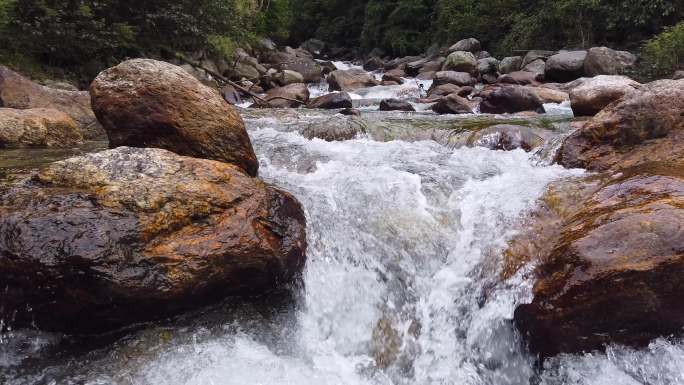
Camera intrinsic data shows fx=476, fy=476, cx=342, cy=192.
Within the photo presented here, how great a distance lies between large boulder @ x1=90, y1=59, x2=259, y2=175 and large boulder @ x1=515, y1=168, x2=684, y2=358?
306 centimetres

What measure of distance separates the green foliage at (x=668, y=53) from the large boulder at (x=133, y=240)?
12.3 m

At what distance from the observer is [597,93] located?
26.6ft

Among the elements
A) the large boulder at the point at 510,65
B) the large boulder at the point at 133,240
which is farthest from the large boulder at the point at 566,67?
the large boulder at the point at 133,240

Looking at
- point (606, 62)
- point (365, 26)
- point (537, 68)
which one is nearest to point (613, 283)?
point (606, 62)

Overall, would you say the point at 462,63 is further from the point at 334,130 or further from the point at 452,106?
the point at 334,130

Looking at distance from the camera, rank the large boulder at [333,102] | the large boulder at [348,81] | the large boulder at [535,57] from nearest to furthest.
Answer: the large boulder at [333,102]
the large boulder at [348,81]
the large boulder at [535,57]

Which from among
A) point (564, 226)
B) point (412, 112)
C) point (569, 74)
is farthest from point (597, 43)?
point (564, 226)

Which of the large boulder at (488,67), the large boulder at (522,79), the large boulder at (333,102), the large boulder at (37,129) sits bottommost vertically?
the large boulder at (488,67)

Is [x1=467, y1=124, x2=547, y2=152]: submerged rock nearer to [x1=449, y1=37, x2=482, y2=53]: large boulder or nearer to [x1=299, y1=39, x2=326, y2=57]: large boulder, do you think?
[x1=449, y1=37, x2=482, y2=53]: large boulder

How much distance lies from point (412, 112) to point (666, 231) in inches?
319

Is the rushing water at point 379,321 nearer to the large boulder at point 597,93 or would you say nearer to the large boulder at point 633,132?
the large boulder at point 633,132

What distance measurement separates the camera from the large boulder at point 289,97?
12.3 m

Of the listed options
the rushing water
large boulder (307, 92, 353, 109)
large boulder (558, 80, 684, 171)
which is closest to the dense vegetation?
large boulder (307, 92, 353, 109)

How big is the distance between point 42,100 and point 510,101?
8442mm
